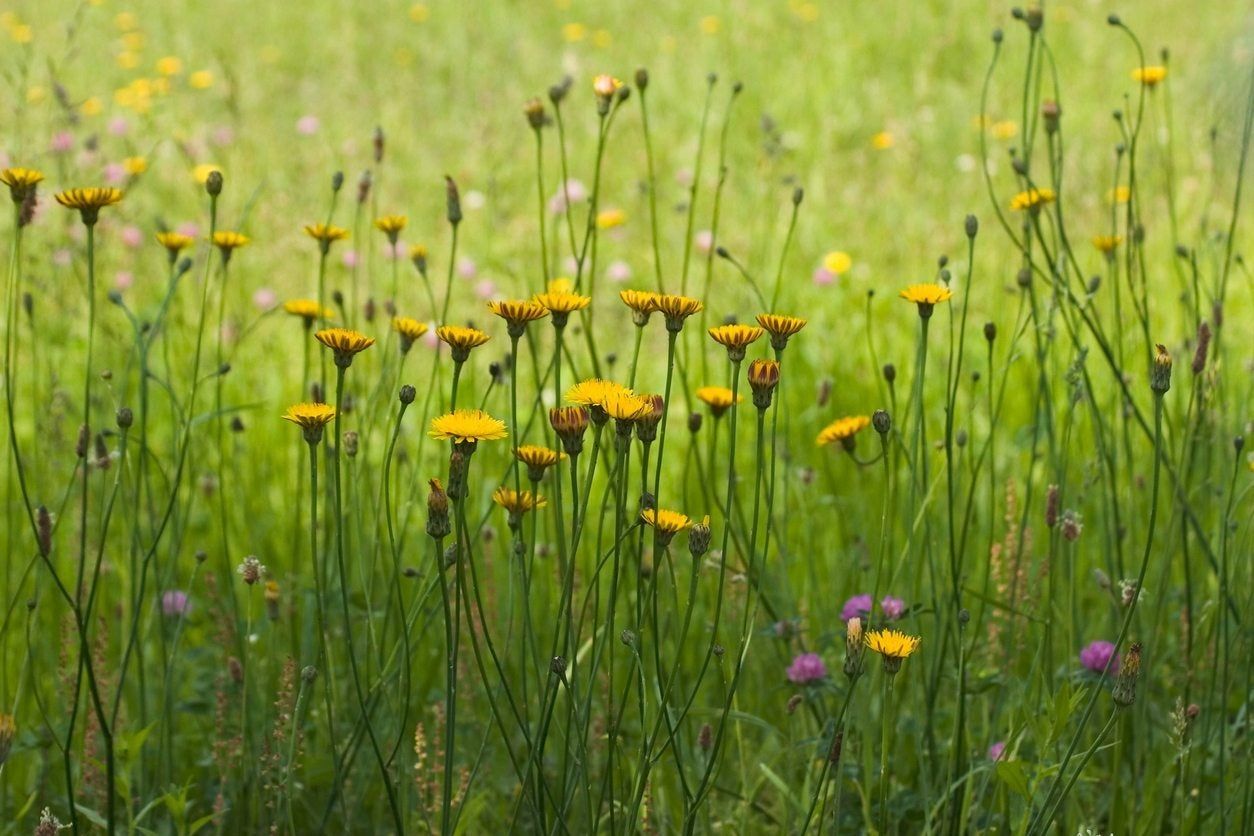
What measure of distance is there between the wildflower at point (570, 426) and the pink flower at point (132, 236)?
9.16ft

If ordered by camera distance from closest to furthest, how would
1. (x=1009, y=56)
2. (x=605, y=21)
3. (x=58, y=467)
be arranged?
(x=58, y=467) < (x=1009, y=56) < (x=605, y=21)

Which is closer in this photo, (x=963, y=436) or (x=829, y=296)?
(x=963, y=436)

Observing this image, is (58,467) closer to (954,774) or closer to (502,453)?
(502,453)

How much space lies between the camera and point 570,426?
1091 mm

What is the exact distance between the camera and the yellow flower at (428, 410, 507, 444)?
1089 millimetres

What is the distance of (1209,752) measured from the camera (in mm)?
1633

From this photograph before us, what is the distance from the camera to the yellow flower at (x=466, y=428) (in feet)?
3.57

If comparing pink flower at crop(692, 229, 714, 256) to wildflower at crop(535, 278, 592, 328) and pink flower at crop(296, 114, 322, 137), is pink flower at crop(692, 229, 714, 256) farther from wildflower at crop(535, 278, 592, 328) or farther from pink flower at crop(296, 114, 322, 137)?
wildflower at crop(535, 278, 592, 328)

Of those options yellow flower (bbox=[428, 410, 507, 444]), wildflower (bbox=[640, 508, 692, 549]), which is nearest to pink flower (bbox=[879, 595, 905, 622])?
wildflower (bbox=[640, 508, 692, 549])

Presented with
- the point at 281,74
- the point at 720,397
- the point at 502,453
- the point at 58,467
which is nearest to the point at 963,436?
the point at 720,397

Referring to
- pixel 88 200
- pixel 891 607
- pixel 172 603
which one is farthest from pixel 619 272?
pixel 88 200

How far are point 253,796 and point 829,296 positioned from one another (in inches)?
87.9

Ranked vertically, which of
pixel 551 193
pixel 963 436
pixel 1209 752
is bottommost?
pixel 1209 752

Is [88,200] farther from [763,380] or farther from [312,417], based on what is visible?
[763,380]
